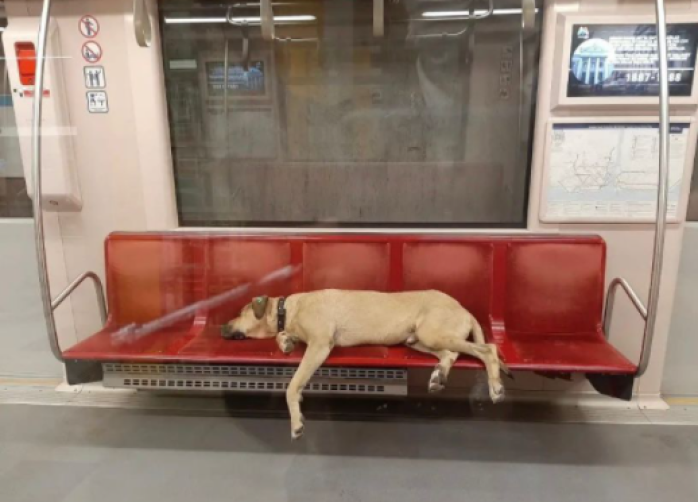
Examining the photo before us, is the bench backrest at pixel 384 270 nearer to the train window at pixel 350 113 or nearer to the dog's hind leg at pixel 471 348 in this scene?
the train window at pixel 350 113

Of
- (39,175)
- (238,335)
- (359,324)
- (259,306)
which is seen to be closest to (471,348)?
(359,324)

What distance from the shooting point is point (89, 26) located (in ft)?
8.71

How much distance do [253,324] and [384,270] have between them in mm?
781

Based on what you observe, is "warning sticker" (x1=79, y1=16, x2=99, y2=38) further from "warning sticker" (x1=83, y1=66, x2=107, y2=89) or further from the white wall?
the white wall

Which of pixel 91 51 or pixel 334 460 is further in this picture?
pixel 91 51

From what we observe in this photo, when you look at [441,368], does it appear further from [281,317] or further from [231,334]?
[231,334]

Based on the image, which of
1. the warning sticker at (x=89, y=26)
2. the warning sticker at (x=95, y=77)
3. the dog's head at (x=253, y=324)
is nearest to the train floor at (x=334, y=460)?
the dog's head at (x=253, y=324)

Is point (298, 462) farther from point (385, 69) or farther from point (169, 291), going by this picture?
point (385, 69)

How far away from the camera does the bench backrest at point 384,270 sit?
2660mm

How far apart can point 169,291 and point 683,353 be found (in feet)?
10.1

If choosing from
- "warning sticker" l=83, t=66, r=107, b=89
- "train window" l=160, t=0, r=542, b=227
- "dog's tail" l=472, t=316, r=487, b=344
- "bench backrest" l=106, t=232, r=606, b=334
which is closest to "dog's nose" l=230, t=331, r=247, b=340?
"bench backrest" l=106, t=232, r=606, b=334

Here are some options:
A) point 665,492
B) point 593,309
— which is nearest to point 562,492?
point 665,492

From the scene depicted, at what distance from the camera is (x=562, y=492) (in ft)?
7.20

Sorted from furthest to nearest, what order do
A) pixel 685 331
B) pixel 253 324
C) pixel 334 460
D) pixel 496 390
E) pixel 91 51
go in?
pixel 685 331 → pixel 91 51 → pixel 253 324 → pixel 334 460 → pixel 496 390
